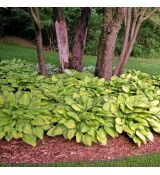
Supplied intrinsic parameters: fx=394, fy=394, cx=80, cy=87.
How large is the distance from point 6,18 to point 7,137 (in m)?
14.9

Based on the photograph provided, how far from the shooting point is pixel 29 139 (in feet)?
16.8

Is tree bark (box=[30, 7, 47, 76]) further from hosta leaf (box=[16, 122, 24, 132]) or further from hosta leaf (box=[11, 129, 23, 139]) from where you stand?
hosta leaf (box=[11, 129, 23, 139])

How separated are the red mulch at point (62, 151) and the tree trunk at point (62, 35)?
3756 millimetres

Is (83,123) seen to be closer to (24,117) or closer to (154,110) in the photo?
(24,117)

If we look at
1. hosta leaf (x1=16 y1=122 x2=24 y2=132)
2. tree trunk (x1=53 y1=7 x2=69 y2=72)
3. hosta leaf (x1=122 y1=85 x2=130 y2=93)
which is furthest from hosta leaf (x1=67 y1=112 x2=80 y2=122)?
tree trunk (x1=53 y1=7 x2=69 y2=72)

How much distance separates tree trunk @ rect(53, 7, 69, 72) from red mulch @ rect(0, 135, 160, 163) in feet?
12.3

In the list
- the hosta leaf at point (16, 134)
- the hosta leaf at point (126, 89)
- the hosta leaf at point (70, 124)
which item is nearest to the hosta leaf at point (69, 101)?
the hosta leaf at point (70, 124)

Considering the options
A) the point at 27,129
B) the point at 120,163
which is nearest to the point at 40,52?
the point at 27,129

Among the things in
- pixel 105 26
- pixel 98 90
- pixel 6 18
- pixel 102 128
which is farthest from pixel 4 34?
pixel 102 128

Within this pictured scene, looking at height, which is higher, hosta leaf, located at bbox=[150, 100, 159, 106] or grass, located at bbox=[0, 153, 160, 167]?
hosta leaf, located at bbox=[150, 100, 159, 106]

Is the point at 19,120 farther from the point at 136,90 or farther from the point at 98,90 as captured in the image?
the point at 136,90

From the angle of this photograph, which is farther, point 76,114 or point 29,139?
point 76,114

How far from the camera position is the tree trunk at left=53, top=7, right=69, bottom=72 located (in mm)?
8665

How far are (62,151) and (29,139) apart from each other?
46 cm
